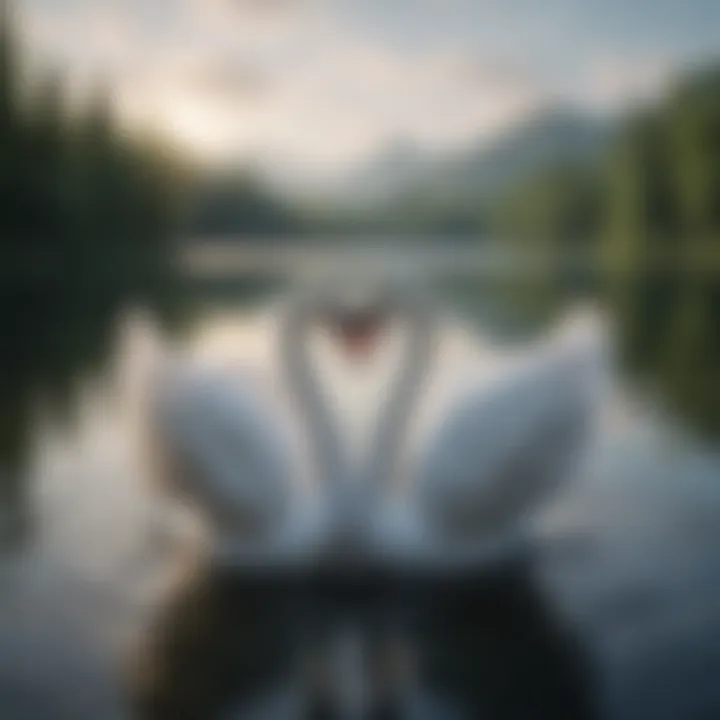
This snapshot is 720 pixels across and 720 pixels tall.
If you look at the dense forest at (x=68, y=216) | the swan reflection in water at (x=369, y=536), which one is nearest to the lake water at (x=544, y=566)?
the swan reflection in water at (x=369, y=536)

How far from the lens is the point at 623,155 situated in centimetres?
180

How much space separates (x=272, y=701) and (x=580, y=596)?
0.39 metres

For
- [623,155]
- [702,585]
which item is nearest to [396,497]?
[702,585]

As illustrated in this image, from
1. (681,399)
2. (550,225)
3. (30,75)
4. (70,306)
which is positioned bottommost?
(681,399)

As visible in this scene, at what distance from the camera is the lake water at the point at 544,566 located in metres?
1.13

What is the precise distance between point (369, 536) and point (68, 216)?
0.84 metres

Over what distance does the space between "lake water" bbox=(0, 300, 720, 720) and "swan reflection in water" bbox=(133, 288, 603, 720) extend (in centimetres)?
5

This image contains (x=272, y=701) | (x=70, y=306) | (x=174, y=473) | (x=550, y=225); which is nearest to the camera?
(x=272, y=701)

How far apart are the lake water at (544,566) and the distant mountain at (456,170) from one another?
0.24 metres

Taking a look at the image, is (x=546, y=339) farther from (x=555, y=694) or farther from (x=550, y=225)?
(x=555, y=694)

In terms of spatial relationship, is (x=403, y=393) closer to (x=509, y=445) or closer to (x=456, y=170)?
(x=509, y=445)

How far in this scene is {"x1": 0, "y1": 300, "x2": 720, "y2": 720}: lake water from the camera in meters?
1.13

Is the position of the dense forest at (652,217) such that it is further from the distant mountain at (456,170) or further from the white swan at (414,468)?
the white swan at (414,468)

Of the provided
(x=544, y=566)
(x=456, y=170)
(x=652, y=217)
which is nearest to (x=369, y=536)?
(x=544, y=566)
